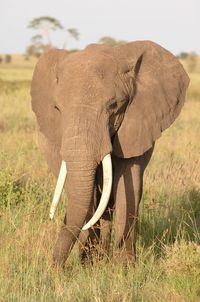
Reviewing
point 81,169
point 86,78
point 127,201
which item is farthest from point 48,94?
point 127,201

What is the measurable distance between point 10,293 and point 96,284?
58 cm

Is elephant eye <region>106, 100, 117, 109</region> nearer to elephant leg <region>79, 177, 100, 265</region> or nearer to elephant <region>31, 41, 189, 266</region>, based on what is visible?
elephant <region>31, 41, 189, 266</region>

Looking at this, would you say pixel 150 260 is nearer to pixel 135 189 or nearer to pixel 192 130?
pixel 135 189

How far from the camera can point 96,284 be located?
4223mm

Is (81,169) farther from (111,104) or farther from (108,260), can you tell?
(108,260)

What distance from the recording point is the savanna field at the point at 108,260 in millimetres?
4051

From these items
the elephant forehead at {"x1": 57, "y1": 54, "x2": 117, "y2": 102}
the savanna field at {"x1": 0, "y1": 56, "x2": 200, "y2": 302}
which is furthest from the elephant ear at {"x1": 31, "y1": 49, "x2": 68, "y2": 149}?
the savanna field at {"x1": 0, "y1": 56, "x2": 200, "y2": 302}

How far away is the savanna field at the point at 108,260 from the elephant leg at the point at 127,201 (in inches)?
4.8

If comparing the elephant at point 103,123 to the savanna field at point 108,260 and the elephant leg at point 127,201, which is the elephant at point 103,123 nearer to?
the elephant leg at point 127,201

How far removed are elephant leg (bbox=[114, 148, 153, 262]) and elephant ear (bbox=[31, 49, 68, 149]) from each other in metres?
0.49

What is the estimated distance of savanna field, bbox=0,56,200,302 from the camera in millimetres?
4051

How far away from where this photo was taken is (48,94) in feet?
15.4

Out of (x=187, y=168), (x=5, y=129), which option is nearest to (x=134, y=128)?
(x=187, y=168)

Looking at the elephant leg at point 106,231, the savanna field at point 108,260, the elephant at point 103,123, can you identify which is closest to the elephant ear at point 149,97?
the elephant at point 103,123
